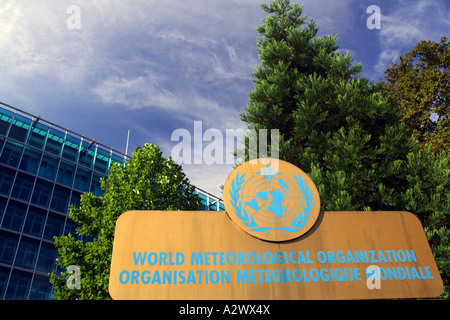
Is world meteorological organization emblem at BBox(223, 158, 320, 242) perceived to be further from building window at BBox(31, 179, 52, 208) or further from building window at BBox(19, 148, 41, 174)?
building window at BBox(19, 148, 41, 174)

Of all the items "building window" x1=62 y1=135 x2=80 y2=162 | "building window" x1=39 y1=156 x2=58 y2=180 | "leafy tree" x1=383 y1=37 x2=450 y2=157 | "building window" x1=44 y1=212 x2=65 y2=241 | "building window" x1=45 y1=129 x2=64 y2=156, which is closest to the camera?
"leafy tree" x1=383 y1=37 x2=450 y2=157

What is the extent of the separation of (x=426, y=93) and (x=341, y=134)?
369 inches

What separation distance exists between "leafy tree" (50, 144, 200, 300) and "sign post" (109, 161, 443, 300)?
6.58 m

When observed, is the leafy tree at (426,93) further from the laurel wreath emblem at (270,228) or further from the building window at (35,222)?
the building window at (35,222)

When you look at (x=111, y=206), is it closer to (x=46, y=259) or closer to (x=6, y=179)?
(x=46, y=259)

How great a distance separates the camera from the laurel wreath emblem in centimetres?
454

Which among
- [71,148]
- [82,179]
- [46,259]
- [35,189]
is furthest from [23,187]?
[46,259]

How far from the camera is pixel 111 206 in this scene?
1109 centimetres

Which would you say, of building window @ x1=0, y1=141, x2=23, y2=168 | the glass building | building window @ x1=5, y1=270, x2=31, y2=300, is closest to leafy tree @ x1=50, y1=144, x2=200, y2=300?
the glass building

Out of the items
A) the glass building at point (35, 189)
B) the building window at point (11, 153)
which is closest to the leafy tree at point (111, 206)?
the glass building at point (35, 189)

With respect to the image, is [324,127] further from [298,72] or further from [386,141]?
[298,72]

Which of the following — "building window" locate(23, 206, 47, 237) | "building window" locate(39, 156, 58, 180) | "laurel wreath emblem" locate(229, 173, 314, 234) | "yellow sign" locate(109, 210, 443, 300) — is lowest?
"yellow sign" locate(109, 210, 443, 300)
